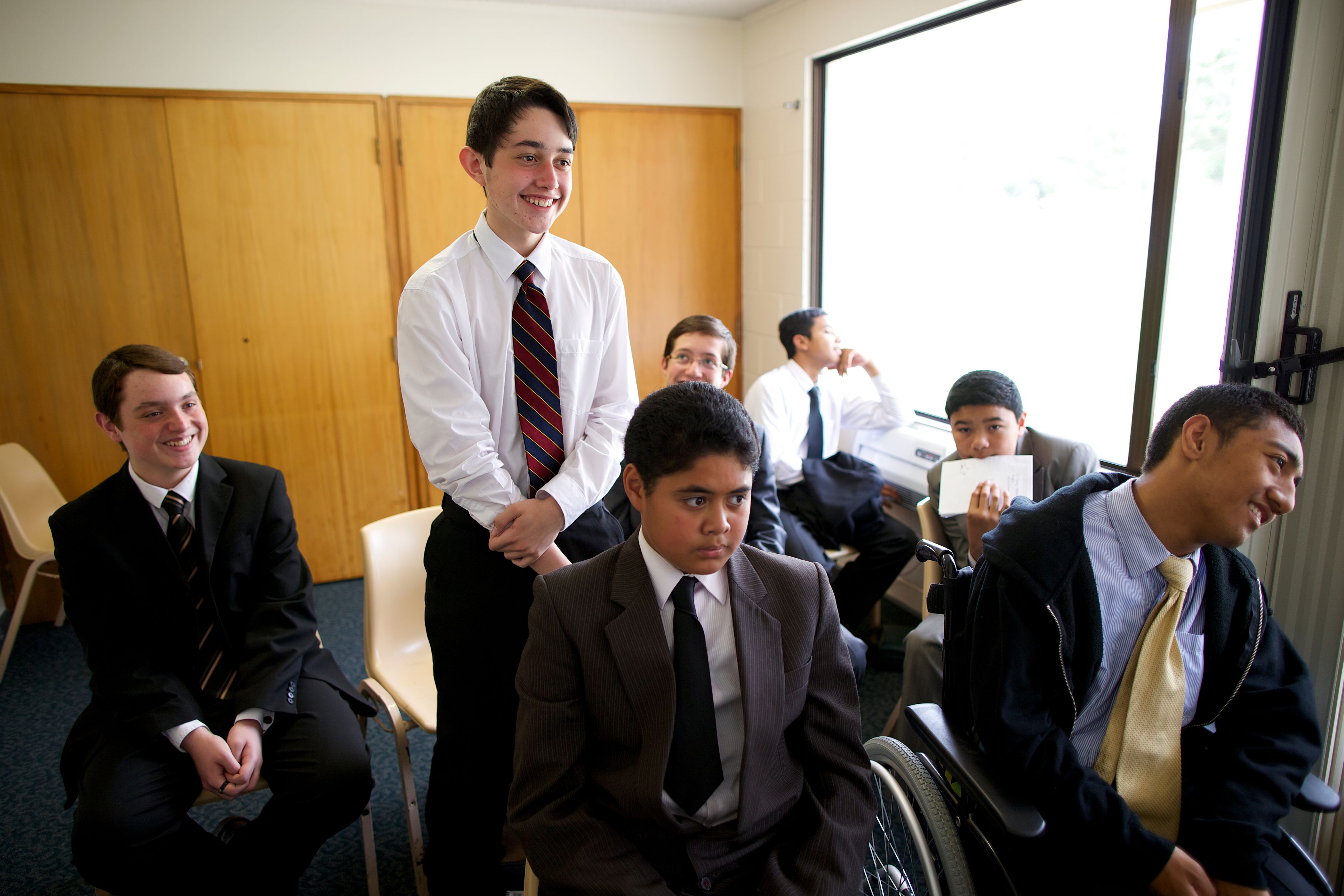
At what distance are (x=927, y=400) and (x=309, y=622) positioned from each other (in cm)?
262

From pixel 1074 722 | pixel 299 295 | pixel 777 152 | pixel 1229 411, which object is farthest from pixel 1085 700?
pixel 299 295

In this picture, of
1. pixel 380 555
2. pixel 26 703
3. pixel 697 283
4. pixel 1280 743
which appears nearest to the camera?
pixel 1280 743

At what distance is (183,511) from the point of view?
184 centimetres

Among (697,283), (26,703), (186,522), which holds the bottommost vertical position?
(26,703)

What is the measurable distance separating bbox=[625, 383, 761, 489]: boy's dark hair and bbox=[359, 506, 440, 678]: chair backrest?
100cm

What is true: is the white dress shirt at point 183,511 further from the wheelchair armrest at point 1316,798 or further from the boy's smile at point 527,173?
the wheelchair armrest at point 1316,798

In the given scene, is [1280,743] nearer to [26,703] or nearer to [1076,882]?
[1076,882]

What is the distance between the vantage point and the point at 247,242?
Answer: 11.8 feet

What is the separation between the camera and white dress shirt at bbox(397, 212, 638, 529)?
1.52 meters

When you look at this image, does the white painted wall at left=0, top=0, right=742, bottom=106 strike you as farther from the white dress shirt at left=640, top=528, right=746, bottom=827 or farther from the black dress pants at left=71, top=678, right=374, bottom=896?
the white dress shirt at left=640, top=528, right=746, bottom=827

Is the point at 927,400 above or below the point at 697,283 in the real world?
below

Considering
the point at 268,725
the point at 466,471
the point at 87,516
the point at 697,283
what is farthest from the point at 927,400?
the point at 87,516

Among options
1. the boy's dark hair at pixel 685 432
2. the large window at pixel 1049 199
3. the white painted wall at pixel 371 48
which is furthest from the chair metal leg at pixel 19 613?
the large window at pixel 1049 199

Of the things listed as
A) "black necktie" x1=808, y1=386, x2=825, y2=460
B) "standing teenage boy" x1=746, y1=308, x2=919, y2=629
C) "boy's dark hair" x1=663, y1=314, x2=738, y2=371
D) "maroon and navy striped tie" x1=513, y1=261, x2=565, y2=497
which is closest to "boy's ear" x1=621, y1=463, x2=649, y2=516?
"maroon and navy striped tie" x1=513, y1=261, x2=565, y2=497
